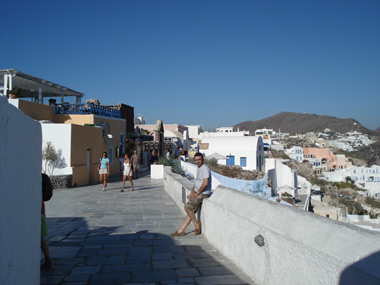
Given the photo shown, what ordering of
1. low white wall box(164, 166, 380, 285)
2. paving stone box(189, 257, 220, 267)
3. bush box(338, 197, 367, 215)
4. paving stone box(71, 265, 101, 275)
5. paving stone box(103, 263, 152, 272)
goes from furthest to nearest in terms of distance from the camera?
bush box(338, 197, 367, 215)
paving stone box(189, 257, 220, 267)
paving stone box(103, 263, 152, 272)
paving stone box(71, 265, 101, 275)
low white wall box(164, 166, 380, 285)

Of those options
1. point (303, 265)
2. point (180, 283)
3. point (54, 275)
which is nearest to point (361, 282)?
point (303, 265)

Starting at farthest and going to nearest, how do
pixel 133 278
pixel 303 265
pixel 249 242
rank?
1. pixel 133 278
2. pixel 249 242
3. pixel 303 265

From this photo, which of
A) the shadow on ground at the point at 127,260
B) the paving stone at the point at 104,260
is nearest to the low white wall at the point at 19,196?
the shadow on ground at the point at 127,260

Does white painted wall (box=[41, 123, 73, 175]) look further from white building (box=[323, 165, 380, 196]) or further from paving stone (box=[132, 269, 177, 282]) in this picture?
white building (box=[323, 165, 380, 196])

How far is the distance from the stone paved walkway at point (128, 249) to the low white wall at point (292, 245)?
0.41m

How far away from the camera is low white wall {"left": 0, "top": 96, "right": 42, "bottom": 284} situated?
2.32 metres

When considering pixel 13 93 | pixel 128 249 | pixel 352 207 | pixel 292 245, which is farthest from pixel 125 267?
pixel 352 207

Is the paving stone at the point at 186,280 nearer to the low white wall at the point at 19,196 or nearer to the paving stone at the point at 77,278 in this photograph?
the paving stone at the point at 77,278

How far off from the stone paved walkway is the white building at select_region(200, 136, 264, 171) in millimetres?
31243

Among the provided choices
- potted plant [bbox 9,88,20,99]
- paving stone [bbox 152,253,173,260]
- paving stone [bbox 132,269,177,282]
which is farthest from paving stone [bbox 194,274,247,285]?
potted plant [bbox 9,88,20,99]

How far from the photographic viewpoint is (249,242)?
3.80 m

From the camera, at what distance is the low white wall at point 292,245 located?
224cm

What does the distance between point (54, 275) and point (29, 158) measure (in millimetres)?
1951

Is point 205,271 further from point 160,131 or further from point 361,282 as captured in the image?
point 160,131
